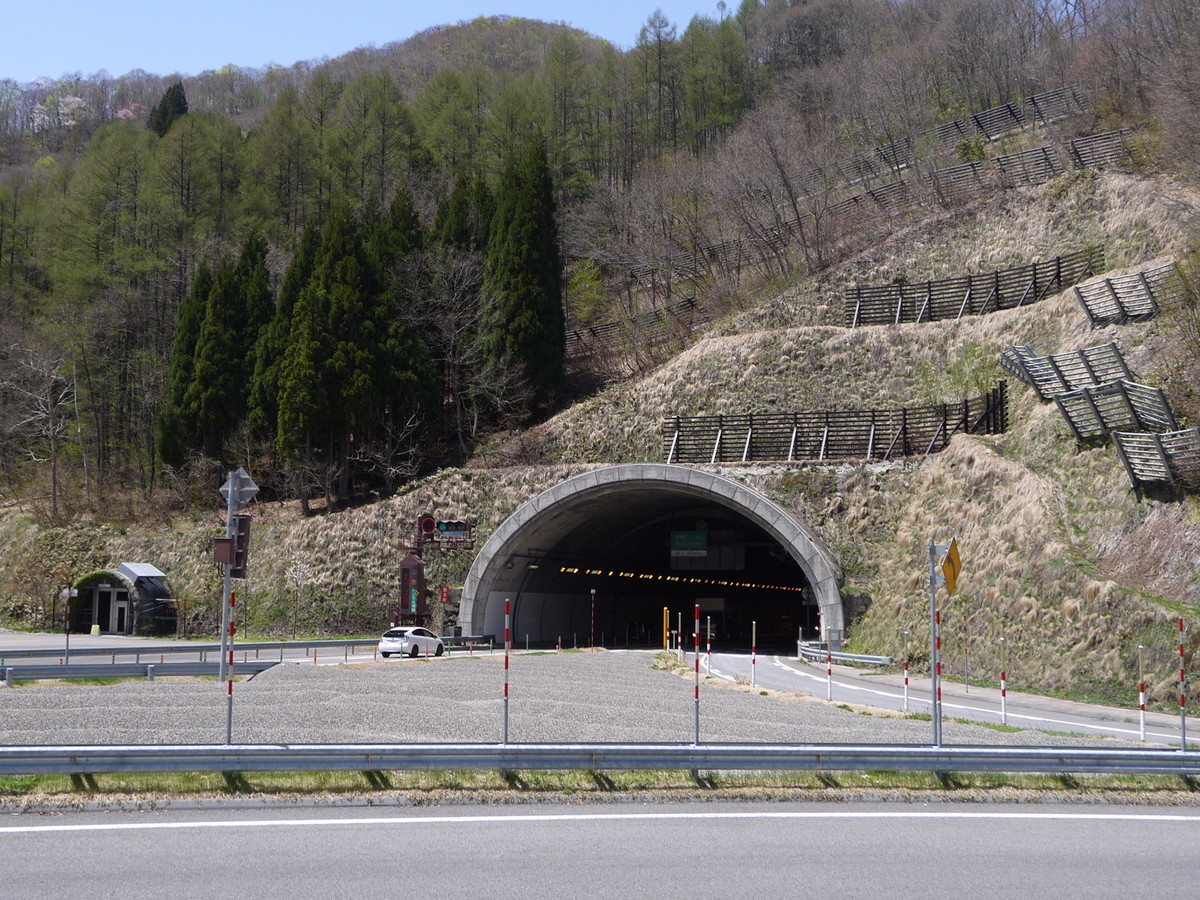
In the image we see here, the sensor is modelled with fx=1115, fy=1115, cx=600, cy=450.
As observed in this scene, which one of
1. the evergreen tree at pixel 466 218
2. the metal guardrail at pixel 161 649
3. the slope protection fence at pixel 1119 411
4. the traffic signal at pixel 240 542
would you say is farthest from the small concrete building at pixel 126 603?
the slope protection fence at pixel 1119 411

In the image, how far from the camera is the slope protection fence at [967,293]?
1747 inches

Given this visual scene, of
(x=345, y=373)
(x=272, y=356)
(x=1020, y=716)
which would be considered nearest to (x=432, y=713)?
(x=1020, y=716)

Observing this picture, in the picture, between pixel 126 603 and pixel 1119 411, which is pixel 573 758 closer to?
pixel 1119 411

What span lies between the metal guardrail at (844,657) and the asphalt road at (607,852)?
528 inches

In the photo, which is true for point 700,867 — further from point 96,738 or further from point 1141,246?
point 1141,246

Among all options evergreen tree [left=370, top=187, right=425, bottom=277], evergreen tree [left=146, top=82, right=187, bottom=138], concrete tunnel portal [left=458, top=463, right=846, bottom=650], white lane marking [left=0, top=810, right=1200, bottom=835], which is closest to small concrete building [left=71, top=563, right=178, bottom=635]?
concrete tunnel portal [left=458, top=463, right=846, bottom=650]

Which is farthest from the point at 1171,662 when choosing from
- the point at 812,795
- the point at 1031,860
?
the point at 1031,860

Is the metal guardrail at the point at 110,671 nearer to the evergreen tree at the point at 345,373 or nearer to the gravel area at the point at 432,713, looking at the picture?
the gravel area at the point at 432,713

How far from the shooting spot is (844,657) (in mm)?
26906

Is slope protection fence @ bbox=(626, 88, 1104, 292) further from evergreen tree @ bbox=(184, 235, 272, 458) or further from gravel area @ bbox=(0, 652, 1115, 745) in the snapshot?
gravel area @ bbox=(0, 652, 1115, 745)

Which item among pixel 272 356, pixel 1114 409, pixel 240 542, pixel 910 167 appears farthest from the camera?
pixel 910 167

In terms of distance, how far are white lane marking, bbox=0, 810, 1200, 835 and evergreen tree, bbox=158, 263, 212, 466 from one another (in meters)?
43.4

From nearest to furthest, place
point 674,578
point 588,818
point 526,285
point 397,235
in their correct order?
point 588,818 → point 526,285 → point 397,235 → point 674,578

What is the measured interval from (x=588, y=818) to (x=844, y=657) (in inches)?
706
